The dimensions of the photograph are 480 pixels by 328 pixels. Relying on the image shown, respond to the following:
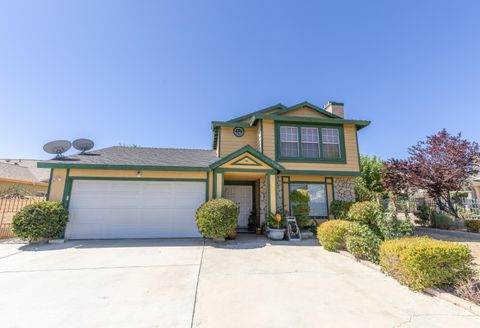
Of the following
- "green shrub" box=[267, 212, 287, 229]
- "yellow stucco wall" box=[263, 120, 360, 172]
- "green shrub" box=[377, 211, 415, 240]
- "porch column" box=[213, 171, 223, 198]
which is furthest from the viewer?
"yellow stucco wall" box=[263, 120, 360, 172]

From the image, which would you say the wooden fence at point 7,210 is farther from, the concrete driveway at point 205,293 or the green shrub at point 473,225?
the green shrub at point 473,225

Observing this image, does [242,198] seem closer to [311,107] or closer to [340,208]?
[340,208]

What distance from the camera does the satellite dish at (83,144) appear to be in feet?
34.6

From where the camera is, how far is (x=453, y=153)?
10.9 meters

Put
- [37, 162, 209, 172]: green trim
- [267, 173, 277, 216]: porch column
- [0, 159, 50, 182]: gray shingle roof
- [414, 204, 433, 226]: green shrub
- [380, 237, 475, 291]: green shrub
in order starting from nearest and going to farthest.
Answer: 1. [380, 237, 475, 291]: green shrub
2. [37, 162, 209, 172]: green trim
3. [267, 173, 277, 216]: porch column
4. [414, 204, 433, 226]: green shrub
5. [0, 159, 50, 182]: gray shingle roof

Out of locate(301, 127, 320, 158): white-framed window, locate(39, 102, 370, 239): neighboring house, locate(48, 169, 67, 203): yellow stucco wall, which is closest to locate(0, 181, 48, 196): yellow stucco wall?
locate(48, 169, 67, 203): yellow stucco wall

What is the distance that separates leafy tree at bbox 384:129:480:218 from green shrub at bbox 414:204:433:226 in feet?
2.07

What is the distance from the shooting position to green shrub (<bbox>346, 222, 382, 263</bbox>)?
18.6ft

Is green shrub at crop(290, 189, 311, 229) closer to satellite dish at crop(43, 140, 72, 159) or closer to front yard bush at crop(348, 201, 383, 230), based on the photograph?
front yard bush at crop(348, 201, 383, 230)

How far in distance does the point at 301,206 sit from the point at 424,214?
8468 millimetres

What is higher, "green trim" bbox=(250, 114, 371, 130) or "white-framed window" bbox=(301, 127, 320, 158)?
"green trim" bbox=(250, 114, 371, 130)

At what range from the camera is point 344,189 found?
11.6m

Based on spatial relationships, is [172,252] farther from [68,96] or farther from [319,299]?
[68,96]

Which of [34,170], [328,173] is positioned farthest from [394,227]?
[34,170]
